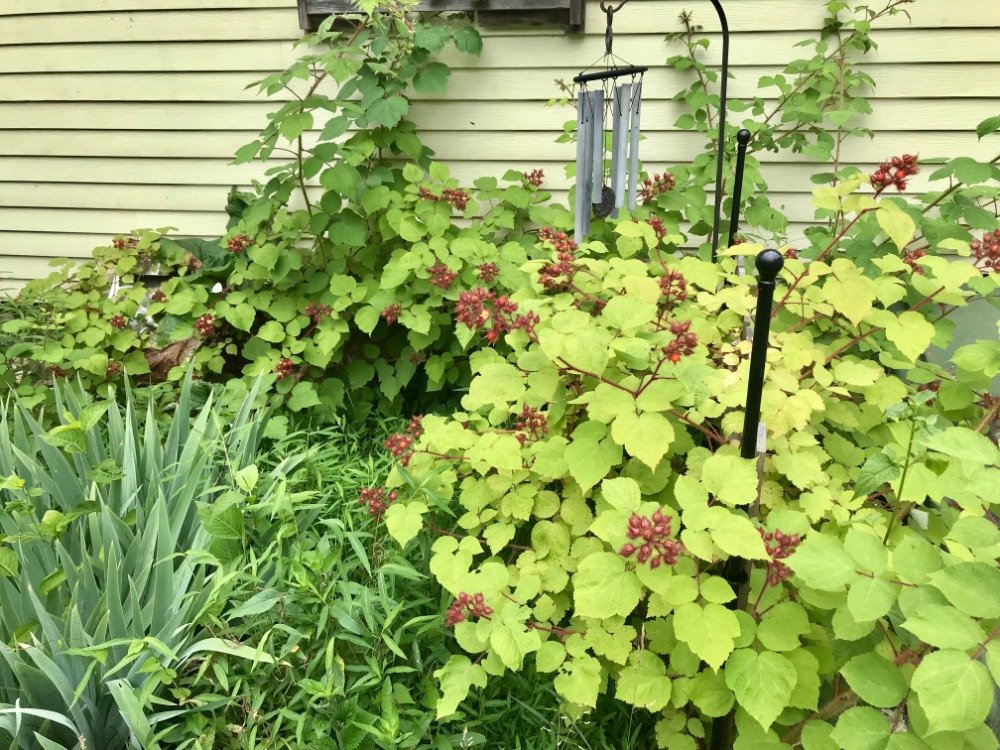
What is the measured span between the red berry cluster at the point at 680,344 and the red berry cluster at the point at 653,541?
0.34 metres

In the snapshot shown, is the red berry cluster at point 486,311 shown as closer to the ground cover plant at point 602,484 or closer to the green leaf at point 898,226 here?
the ground cover plant at point 602,484

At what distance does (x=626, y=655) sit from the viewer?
4.42 ft

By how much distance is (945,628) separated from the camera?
0.88m

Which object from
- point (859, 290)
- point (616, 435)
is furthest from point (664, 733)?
point (859, 290)

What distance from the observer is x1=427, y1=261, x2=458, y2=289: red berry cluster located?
246cm

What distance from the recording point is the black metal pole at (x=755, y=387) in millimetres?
1082

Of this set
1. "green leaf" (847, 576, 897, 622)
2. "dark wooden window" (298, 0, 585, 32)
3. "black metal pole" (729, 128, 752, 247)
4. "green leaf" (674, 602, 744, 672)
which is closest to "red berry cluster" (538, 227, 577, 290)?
"black metal pole" (729, 128, 752, 247)

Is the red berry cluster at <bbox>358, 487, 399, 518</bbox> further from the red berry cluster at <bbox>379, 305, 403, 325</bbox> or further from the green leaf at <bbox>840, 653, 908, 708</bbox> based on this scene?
the green leaf at <bbox>840, 653, 908, 708</bbox>

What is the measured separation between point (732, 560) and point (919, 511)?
1.86ft

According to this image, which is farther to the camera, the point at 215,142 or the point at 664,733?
the point at 215,142

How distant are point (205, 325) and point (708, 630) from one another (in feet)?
7.68

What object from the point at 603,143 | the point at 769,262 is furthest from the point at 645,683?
the point at 603,143

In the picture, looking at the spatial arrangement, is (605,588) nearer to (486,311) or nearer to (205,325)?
(486,311)

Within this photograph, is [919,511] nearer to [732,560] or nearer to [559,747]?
[732,560]
